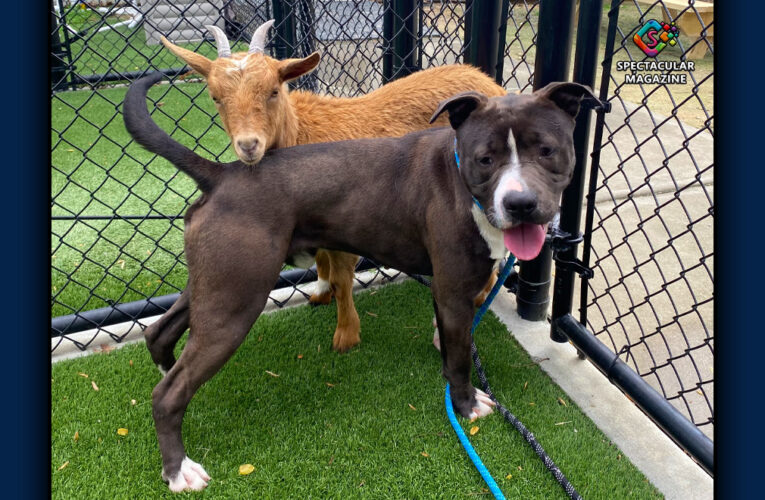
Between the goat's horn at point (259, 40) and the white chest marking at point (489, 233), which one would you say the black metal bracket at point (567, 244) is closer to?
the white chest marking at point (489, 233)

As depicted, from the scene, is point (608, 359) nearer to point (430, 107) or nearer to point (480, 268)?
point (480, 268)

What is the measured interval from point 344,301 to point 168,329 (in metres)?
0.94

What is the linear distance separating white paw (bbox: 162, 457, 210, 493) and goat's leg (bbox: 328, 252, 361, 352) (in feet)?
3.51

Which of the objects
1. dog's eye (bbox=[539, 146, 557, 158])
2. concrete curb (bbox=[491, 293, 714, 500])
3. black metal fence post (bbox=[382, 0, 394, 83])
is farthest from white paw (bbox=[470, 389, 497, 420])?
black metal fence post (bbox=[382, 0, 394, 83])

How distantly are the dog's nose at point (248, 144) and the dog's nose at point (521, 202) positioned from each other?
1095 mm

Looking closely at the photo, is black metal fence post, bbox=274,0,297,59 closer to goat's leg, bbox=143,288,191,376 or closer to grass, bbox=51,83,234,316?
grass, bbox=51,83,234,316

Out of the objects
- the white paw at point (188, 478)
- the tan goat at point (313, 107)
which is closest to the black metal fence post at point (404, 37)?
the tan goat at point (313, 107)

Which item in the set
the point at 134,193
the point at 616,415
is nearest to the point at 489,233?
the point at 616,415

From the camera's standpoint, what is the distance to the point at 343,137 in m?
3.37

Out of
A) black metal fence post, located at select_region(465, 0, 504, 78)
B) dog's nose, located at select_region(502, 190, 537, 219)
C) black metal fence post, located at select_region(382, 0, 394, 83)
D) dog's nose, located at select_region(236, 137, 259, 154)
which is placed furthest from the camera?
black metal fence post, located at select_region(382, 0, 394, 83)

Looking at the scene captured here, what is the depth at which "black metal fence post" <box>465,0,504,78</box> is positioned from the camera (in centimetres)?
361

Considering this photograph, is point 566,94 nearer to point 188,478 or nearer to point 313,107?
point 313,107

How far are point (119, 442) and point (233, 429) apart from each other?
51cm

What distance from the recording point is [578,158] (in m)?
3.01
